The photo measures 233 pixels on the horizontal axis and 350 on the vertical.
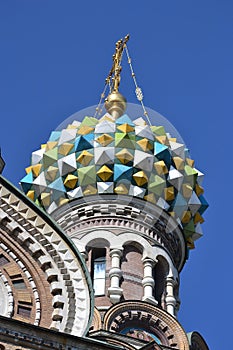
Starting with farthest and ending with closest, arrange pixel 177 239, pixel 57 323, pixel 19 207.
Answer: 1. pixel 177 239
2. pixel 19 207
3. pixel 57 323

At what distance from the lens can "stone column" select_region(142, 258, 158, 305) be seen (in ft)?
74.5

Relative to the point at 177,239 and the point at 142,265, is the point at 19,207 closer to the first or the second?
the point at 142,265

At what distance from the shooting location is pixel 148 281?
23.0 metres

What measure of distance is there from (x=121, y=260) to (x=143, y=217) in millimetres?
1185

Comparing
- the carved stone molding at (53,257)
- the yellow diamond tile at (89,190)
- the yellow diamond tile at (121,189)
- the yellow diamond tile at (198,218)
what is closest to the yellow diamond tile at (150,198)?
the yellow diamond tile at (121,189)

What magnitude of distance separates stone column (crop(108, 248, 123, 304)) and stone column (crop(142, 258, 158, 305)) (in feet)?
1.70

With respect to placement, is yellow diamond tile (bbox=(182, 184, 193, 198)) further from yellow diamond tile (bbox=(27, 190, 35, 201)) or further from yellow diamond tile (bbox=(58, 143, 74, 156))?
yellow diamond tile (bbox=(27, 190, 35, 201))

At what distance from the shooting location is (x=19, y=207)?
56.2 ft

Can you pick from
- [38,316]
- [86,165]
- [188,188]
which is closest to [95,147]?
[86,165]

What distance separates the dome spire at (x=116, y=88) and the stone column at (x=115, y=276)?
433 cm

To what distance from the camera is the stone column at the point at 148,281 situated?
22.7 m

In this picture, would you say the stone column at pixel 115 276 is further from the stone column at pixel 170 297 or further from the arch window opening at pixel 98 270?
the stone column at pixel 170 297

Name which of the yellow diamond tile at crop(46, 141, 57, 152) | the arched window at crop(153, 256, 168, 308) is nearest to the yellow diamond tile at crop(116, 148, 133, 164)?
the yellow diamond tile at crop(46, 141, 57, 152)

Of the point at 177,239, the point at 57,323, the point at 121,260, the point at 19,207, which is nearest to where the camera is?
the point at 57,323
